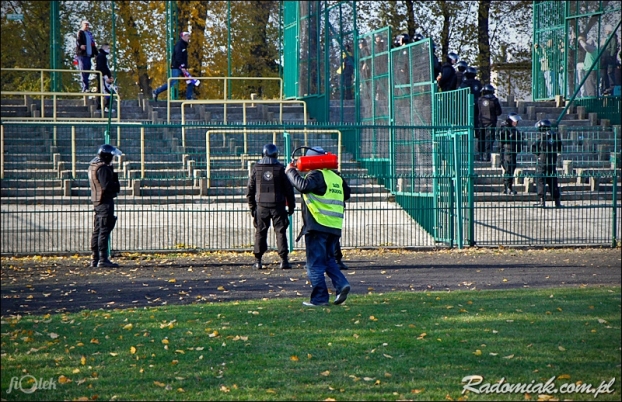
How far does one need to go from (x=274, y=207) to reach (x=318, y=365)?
259 inches

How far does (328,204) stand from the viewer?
393 inches

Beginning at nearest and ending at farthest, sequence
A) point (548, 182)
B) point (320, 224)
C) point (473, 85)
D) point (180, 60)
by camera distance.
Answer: point (320, 224) → point (548, 182) → point (473, 85) → point (180, 60)

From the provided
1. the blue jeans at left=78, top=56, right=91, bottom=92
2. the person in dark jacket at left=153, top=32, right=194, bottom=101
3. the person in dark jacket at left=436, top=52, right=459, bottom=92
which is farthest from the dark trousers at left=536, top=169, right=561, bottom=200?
the blue jeans at left=78, top=56, right=91, bottom=92

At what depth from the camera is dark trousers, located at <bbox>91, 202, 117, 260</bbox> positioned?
1402 cm

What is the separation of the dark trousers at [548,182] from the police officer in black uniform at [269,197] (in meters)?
5.39

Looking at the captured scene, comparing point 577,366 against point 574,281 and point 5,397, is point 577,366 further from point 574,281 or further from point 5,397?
point 574,281

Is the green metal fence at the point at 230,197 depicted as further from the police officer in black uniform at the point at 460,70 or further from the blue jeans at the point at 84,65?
the blue jeans at the point at 84,65

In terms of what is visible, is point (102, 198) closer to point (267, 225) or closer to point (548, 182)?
point (267, 225)

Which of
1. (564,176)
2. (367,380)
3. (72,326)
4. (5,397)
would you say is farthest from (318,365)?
(564,176)

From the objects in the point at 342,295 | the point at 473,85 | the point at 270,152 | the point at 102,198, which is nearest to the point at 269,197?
the point at 270,152

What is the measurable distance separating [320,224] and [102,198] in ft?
16.9

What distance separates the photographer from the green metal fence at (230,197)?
15406 millimetres

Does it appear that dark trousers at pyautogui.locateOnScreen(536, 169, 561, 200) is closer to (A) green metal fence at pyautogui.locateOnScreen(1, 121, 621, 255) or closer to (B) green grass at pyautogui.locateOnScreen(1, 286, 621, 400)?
(A) green metal fence at pyautogui.locateOnScreen(1, 121, 621, 255)

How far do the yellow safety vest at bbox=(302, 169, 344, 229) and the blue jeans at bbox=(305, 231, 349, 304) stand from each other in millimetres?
154
